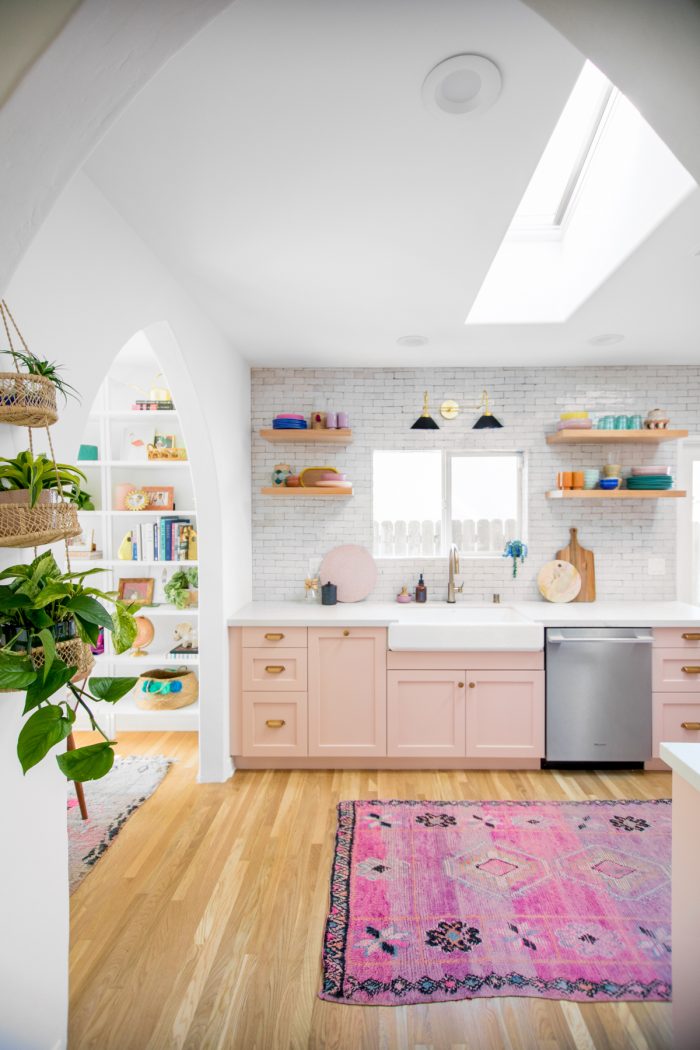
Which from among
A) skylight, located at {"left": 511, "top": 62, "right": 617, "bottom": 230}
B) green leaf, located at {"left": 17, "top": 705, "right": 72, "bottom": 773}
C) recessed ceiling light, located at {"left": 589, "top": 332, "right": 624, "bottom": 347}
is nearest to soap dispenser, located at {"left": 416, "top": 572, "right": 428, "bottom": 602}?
recessed ceiling light, located at {"left": 589, "top": 332, "right": 624, "bottom": 347}

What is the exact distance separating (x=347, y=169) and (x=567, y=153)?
3.92 ft

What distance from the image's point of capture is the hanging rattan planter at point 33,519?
1.24 m

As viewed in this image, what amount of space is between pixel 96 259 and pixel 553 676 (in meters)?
3.09

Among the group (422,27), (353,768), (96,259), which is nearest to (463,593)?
(353,768)

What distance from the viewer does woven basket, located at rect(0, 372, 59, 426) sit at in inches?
50.5

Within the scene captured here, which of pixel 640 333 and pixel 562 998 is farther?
pixel 640 333

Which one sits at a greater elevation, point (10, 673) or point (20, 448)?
point (20, 448)

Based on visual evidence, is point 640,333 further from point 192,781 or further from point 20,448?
point 192,781

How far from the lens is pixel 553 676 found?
3.46 m

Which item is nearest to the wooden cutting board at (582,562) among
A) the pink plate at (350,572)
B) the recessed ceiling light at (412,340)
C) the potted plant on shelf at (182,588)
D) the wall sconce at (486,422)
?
the wall sconce at (486,422)

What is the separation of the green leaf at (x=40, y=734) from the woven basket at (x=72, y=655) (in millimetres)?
135

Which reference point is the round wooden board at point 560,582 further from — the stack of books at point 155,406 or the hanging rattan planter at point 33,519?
the hanging rattan planter at point 33,519

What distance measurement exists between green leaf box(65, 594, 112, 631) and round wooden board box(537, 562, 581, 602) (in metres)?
3.37

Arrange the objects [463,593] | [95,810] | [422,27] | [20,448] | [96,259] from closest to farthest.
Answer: [422,27]
[20,448]
[96,259]
[95,810]
[463,593]
